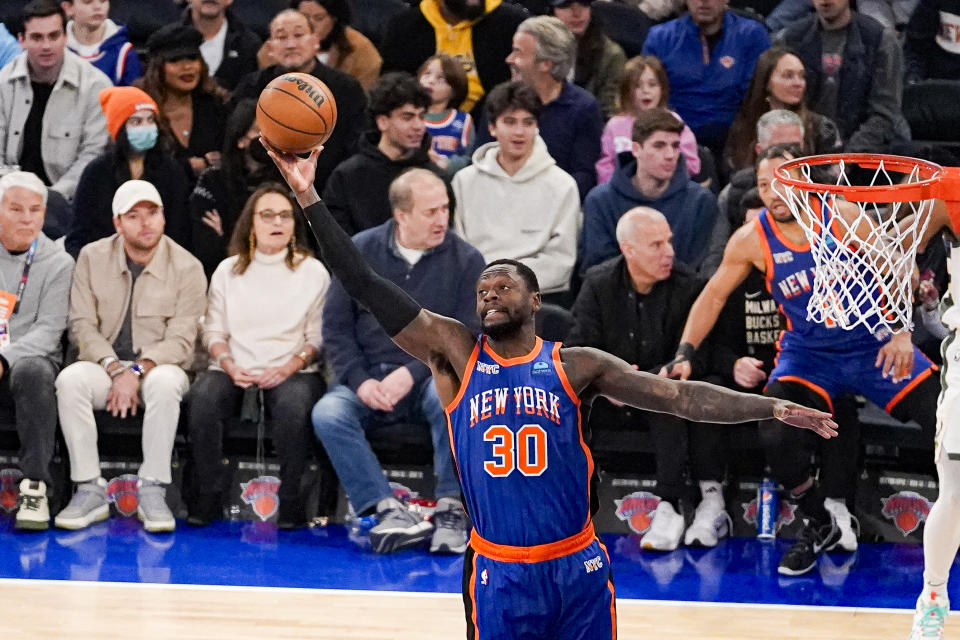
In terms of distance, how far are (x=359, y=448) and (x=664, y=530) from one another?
5.43 feet

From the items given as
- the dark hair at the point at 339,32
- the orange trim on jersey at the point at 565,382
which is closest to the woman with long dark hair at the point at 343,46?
the dark hair at the point at 339,32

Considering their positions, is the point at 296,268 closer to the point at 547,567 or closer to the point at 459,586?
the point at 459,586

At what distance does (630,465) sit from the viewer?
7977mm

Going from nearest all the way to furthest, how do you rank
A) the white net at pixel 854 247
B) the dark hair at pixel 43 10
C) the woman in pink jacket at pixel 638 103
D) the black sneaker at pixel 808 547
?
the white net at pixel 854 247
the black sneaker at pixel 808 547
the woman in pink jacket at pixel 638 103
the dark hair at pixel 43 10

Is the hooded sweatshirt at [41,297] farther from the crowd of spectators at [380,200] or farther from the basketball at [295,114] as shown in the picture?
the basketball at [295,114]

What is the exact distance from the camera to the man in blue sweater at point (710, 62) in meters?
9.17

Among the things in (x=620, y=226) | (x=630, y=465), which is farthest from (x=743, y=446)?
(x=620, y=226)

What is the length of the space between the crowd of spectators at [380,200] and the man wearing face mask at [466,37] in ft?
0.05

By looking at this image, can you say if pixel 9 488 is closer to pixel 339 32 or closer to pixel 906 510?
pixel 339 32

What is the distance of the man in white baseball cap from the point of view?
7.80 meters

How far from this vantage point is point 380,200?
8500 millimetres

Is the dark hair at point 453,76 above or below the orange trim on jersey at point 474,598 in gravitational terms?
above

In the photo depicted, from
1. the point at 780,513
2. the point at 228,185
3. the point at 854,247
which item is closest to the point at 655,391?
the point at 854,247

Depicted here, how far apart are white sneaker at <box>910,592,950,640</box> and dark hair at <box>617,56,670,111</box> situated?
385cm
